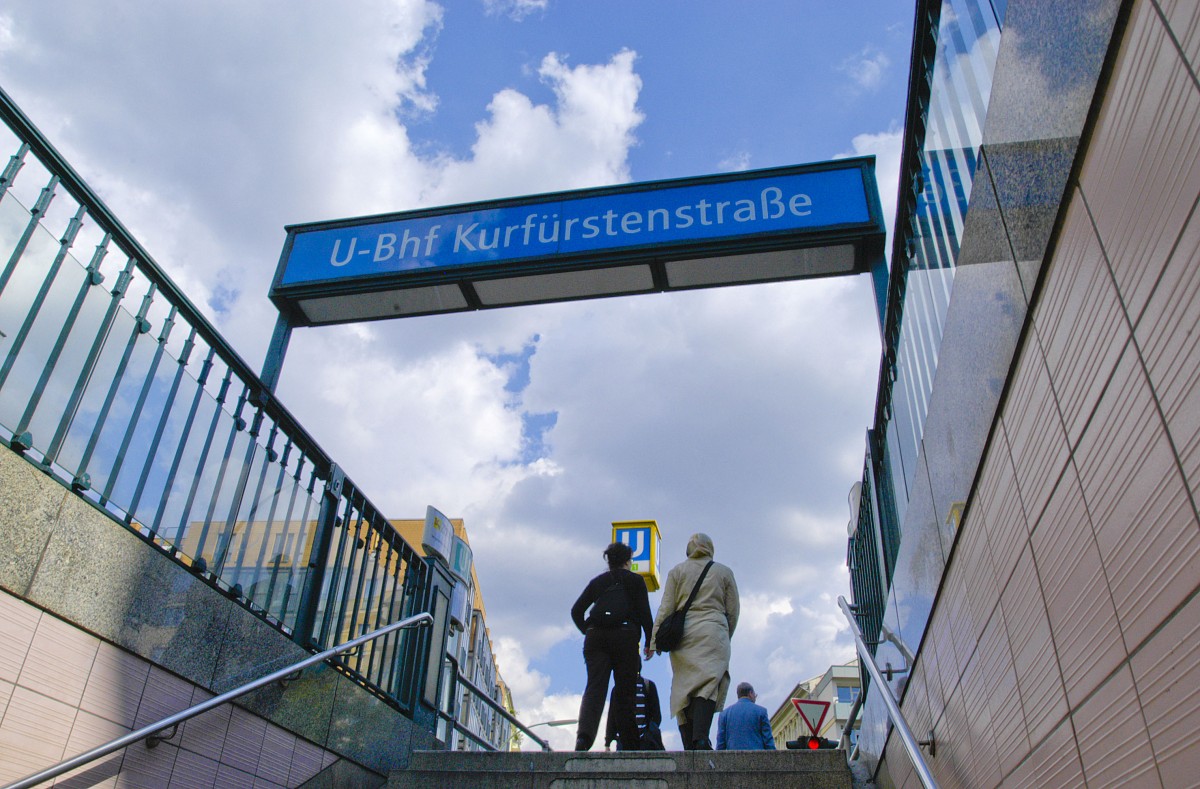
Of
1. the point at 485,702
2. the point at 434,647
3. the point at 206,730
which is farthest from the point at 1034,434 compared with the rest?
the point at 485,702

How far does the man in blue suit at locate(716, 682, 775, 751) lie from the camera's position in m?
7.27

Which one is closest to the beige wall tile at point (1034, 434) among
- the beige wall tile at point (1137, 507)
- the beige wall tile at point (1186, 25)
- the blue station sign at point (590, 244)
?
the beige wall tile at point (1137, 507)

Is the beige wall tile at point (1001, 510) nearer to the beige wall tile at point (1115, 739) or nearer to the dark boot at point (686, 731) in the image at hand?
the beige wall tile at point (1115, 739)

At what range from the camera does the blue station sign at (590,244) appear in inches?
255

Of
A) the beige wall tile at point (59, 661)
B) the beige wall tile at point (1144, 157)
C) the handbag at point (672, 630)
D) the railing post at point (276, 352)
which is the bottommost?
the beige wall tile at point (59, 661)

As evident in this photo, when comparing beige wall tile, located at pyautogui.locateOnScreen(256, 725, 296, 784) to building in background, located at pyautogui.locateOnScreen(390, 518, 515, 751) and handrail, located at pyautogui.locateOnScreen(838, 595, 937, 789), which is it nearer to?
handrail, located at pyautogui.locateOnScreen(838, 595, 937, 789)

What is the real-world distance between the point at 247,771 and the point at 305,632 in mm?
1015

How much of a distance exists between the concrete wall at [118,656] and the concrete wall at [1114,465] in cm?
310

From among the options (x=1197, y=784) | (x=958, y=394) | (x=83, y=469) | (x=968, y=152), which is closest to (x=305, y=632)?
(x=83, y=469)

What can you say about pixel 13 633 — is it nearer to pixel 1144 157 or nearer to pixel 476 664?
pixel 1144 157

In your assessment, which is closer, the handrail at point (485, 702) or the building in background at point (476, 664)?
the handrail at point (485, 702)

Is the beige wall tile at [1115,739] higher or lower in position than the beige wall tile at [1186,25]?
lower

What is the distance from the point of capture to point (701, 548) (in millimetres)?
6766

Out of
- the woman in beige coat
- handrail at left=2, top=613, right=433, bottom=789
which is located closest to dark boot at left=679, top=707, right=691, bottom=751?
the woman in beige coat
